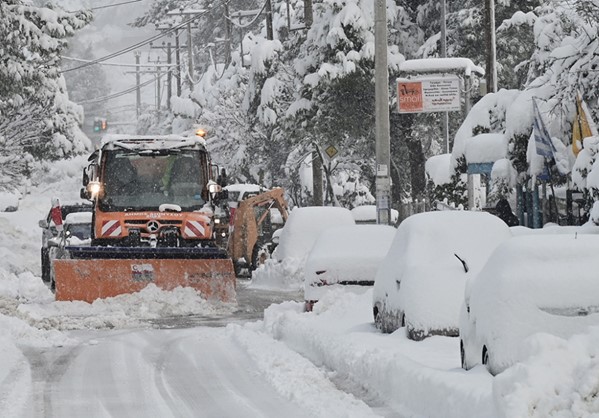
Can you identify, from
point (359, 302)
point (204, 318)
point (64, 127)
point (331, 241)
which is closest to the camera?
point (359, 302)

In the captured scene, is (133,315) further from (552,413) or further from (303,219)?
(552,413)

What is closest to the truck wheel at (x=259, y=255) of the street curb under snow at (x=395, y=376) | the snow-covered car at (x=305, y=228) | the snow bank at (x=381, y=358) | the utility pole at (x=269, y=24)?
the snow-covered car at (x=305, y=228)

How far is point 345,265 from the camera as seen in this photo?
17422 millimetres

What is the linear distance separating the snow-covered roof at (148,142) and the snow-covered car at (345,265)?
244 inches

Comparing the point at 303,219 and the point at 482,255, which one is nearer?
the point at 482,255

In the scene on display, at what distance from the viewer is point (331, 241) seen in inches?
701

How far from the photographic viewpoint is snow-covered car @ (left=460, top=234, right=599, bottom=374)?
9.42m

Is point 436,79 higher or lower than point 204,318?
higher

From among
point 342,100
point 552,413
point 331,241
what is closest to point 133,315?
point 331,241

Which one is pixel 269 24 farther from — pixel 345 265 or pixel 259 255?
pixel 345 265

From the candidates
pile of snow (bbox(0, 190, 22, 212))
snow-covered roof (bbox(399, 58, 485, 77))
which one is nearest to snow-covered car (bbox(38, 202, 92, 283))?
snow-covered roof (bbox(399, 58, 485, 77))

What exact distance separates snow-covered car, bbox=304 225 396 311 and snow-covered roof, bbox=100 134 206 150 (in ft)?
20.3

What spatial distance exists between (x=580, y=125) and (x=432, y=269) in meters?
8.89

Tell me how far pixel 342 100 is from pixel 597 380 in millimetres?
32067
